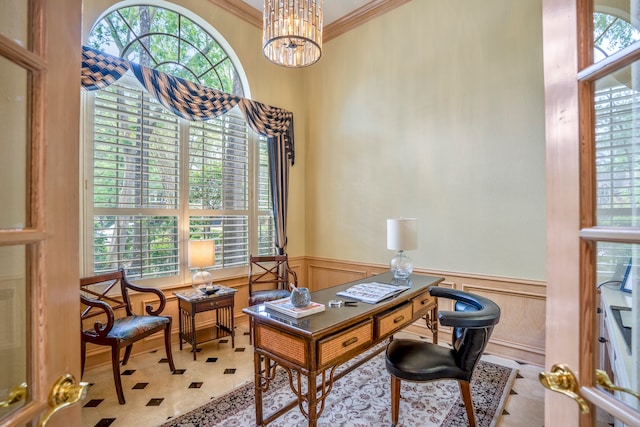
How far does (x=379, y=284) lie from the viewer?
100 inches

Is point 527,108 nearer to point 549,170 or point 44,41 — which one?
point 549,170

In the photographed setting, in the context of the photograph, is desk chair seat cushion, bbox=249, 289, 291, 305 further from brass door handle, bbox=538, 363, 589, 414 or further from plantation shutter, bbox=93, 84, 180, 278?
brass door handle, bbox=538, 363, 589, 414

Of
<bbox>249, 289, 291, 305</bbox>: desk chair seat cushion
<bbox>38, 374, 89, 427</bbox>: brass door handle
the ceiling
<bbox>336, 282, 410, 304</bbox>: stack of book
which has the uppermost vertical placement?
the ceiling

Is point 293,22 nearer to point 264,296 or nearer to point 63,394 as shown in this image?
point 63,394

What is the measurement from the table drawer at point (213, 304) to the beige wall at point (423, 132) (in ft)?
5.08

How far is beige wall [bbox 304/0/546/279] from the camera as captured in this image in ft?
9.47

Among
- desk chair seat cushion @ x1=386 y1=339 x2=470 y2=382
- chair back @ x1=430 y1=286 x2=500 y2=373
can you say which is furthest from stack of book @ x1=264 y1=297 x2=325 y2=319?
chair back @ x1=430 y1=286 x2=500 y2=373

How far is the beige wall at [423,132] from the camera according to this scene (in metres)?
2.90

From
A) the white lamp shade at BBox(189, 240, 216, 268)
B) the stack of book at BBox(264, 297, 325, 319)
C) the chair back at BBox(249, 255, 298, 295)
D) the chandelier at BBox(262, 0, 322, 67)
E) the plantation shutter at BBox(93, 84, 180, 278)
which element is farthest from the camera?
the chair back at BBox(249, 255, 298, 295)

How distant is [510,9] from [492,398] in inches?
138

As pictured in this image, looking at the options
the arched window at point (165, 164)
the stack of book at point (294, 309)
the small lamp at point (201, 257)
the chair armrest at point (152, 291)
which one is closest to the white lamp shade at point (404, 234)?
the stack of book at point (294, 309)

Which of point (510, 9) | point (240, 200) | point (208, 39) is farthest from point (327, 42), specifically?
point (240, 200)

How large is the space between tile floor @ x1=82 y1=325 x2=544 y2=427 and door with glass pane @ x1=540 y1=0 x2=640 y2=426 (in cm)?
181

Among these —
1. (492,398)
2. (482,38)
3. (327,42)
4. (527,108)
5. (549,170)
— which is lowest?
(492,398)
